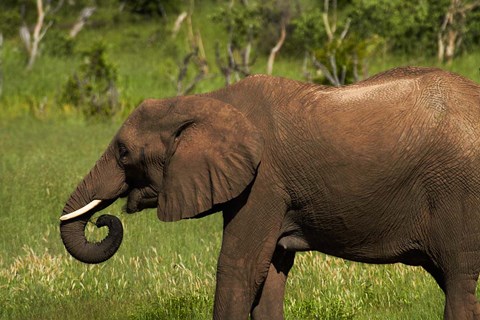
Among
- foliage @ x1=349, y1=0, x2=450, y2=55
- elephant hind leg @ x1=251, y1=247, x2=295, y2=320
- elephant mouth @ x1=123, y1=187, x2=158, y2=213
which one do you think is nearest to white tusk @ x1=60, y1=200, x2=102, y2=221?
elephant mouth @ x1=123, y1=187, x2=158, y2=213

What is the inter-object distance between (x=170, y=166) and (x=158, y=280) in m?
3.00

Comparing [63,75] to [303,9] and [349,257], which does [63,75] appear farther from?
[349,257]

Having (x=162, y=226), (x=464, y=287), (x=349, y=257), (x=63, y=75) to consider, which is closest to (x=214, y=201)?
(x=349, y=257)

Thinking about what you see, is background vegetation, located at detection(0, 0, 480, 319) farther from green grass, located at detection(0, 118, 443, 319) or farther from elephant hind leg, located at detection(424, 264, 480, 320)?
elephant hind leg, located at detection(424, 264, 480, 320)

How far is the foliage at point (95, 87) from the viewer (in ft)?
89.5

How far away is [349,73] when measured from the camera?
2511 cm

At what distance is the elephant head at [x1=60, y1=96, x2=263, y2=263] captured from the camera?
6.20 m

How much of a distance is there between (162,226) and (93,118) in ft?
48.7

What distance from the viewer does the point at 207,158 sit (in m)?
6.24

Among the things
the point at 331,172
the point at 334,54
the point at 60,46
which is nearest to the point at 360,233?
the point at 331,172

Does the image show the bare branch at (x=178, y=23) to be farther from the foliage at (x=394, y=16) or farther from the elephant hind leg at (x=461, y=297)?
the elephant hind leg at (x=461, y=297)

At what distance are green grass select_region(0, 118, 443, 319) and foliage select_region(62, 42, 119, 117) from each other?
13843mm

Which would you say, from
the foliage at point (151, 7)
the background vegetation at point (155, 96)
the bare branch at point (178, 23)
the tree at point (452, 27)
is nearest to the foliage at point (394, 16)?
the background vegetation at point (155, 96)

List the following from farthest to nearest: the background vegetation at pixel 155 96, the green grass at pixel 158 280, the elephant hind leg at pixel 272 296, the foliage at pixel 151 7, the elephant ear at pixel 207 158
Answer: the foliage at pixel 151 7
the background vegetation at pixel 155 96
the green grass at pixel 158 280
the elephant hind leg at pixel 272 296
the elephant ear at pixel 207 158
